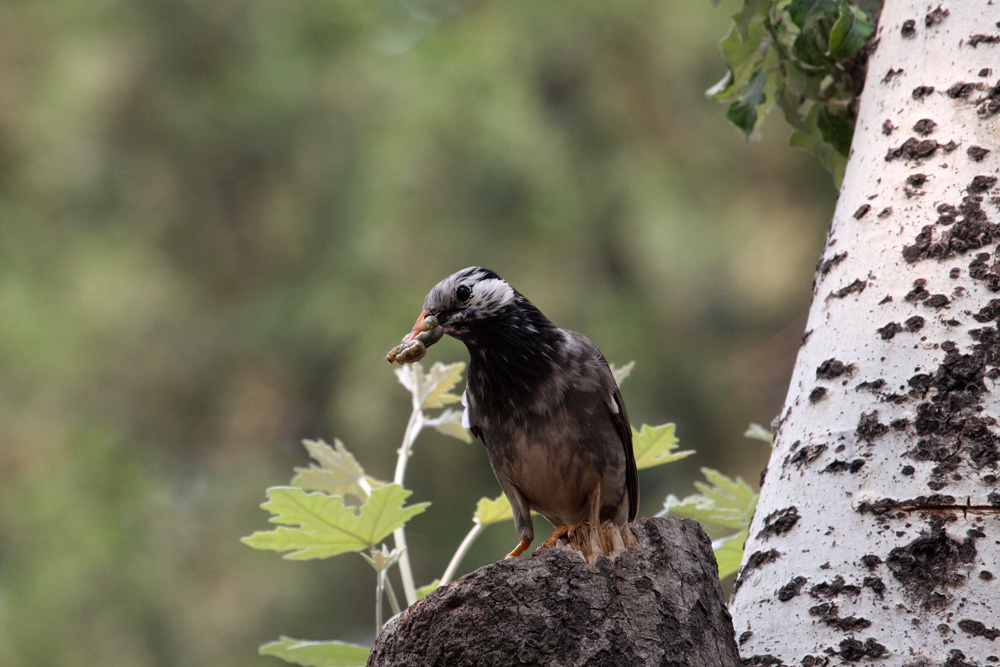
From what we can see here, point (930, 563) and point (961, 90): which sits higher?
point (961, 90)

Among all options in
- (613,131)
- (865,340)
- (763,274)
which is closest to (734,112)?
(865,340)

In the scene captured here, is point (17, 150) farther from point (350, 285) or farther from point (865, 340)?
point (865, 340)

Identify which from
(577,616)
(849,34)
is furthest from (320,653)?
(849,34)

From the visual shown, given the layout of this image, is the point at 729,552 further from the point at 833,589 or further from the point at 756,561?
the point at 833,589

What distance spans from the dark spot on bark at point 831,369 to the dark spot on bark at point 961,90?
0.67 m

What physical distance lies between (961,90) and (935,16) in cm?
23

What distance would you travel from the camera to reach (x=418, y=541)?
7754 mm

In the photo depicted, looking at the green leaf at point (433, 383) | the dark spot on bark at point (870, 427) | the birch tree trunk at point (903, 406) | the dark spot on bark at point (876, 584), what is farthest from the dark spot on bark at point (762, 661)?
the green leaf at point (433, 383)

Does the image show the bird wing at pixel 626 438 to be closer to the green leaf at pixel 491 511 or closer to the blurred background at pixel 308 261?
the green leaf at pixel 491 511

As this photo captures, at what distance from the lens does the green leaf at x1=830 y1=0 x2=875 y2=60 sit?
2418 millimetres

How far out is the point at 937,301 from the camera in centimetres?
189

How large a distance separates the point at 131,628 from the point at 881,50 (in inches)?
305

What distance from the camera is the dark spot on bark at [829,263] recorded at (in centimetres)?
210

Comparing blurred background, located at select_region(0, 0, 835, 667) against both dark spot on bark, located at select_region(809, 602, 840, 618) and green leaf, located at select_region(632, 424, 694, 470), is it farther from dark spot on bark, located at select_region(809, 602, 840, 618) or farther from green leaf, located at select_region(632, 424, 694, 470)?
dark spot on bark, located at select_region(809, 602, 840, 618)
